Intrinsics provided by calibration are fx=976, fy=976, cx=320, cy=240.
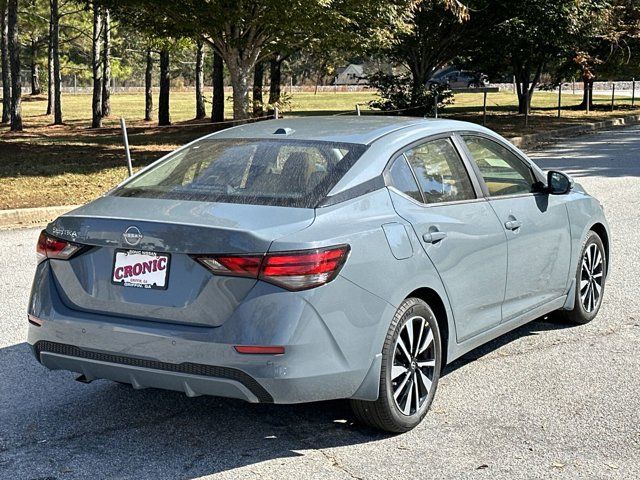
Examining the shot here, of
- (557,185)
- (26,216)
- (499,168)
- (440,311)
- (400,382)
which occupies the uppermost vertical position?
(499,168)

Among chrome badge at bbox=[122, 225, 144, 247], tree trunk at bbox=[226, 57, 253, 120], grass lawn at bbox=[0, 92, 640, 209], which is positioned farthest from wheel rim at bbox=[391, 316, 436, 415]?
tree trunk at bbox=[226, 57, 253, 120]

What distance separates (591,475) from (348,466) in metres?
1.11

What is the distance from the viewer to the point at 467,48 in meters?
31.0

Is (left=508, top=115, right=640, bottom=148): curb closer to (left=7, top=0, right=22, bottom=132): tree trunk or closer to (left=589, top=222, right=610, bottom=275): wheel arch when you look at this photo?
(left=7, top=0, right=22, bottom=132): tree trunk

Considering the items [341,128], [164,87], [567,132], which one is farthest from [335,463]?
[164,87]

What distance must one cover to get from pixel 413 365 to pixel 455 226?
0.83m

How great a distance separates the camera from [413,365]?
497 cm

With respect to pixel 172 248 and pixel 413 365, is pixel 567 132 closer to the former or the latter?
pixel 413 365

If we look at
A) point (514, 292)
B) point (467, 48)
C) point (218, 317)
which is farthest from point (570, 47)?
point (218, 317)

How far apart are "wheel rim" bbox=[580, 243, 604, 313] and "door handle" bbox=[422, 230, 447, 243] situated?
206 centimetres

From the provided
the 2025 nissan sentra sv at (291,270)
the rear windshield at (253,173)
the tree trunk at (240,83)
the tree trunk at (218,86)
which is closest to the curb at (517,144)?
the tree trunk at (240,83)

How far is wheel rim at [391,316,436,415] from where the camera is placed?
15.9 ft

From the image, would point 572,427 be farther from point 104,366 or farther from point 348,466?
point 104,366

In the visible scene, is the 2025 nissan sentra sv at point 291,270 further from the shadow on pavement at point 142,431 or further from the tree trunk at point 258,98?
the tree trunk at point 258,98
